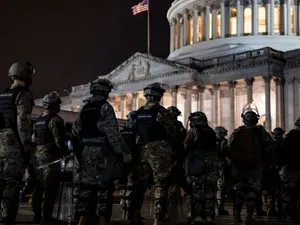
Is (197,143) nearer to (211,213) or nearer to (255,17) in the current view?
(211,213)

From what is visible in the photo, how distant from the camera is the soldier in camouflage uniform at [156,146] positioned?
9.37 m

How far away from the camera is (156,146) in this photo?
9500 mm

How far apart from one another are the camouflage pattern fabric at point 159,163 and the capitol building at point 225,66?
36681 millimetres

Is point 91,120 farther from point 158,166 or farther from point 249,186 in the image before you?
point 249,186

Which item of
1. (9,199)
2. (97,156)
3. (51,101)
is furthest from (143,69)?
(9,199)

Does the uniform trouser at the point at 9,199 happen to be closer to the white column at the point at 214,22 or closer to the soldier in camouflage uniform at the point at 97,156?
the soldier in camouflage uniform at the point at 97,156

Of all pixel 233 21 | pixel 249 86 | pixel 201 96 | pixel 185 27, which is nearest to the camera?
pixel 249 86

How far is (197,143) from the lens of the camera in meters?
10.4

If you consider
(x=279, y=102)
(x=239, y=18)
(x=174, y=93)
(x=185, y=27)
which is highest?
(x=185, y=27)

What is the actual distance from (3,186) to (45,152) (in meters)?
2.87

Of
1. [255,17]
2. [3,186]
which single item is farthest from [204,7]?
[3,186]

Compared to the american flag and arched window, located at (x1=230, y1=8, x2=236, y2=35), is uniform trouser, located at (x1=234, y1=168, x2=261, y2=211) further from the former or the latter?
arched window, located at (x1=230, y1=8, x2=236, y2=35)

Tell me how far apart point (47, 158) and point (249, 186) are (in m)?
4.38

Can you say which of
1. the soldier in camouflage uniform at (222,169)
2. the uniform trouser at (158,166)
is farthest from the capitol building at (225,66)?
the uniform trouser at (158,166)
